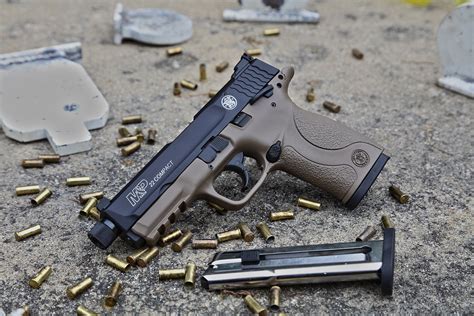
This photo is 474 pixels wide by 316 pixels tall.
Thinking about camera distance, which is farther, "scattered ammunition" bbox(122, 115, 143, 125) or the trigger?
"scattered ammunition" bbox(122, 115, 143, 125)

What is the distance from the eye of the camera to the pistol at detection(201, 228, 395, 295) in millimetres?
3213

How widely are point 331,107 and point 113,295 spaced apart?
2526mm

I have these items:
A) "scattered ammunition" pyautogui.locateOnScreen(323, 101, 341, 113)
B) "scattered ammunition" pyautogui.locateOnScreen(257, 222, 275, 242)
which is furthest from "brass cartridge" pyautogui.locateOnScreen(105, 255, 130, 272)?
"scattered ammunition" pyautogui.locateOnScreen(323, 101, 341, 113)

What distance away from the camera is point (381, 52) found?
594 centimetres

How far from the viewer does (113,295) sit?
321cm

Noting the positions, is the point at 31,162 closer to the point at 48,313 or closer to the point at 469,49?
A: the point at 48,313

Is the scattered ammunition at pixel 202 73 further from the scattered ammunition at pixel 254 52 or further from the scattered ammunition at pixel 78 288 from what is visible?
the scattered ammunition at pixel 78 288

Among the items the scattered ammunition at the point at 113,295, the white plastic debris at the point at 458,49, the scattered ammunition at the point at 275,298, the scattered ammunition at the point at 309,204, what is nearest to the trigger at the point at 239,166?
the scattered ammunition at the point at 309,204

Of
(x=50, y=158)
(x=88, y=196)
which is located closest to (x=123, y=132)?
(x=50, y=158)

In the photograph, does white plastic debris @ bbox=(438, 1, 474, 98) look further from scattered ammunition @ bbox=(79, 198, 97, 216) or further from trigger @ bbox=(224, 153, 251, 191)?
scattered ammunition @ bbox=(79, 198, 97, 216)

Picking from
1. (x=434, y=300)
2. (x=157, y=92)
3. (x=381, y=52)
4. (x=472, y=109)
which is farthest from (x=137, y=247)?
(x=381, y=52)

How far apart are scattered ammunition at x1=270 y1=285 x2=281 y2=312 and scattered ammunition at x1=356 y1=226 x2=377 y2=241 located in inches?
25.1

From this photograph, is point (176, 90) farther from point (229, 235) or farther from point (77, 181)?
point (229, 235)

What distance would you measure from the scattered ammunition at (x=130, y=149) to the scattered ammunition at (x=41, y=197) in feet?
2.03
